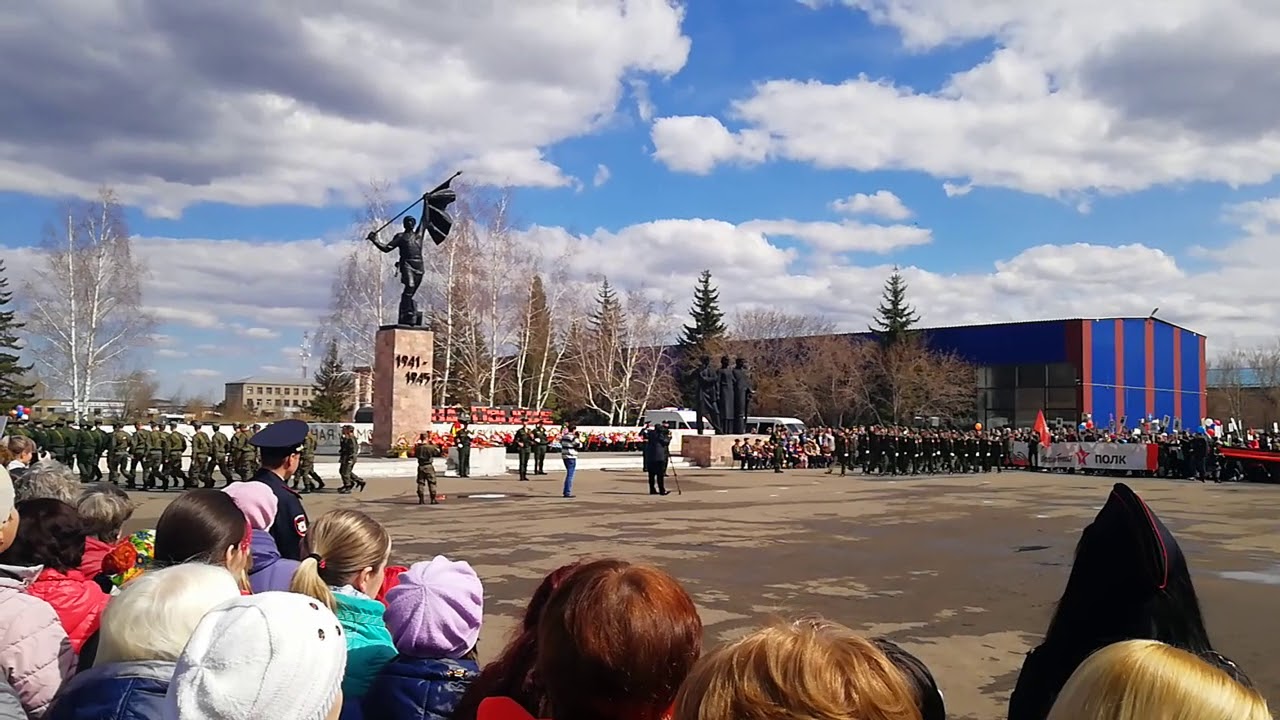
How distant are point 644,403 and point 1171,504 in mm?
41655

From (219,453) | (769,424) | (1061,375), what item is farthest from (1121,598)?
(1061,375)

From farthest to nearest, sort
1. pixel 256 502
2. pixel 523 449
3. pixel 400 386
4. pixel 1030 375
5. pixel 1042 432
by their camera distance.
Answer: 1. pixel 1030 375
2. pixel 1042 432
3. pixel 400 386
4. pixel 523 449
5. pixel 256 502

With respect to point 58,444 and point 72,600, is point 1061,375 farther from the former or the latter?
point 72,600

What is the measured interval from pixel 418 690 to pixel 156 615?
737 mm

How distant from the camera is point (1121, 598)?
2.38 metres

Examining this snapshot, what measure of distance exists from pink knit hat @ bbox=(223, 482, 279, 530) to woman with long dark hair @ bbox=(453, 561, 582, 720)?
280 centimetres

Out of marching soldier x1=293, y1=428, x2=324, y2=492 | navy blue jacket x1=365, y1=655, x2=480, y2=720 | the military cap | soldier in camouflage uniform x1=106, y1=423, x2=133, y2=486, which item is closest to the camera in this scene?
navy blue jacket x1=365, y1=655, x2=480, y2=720

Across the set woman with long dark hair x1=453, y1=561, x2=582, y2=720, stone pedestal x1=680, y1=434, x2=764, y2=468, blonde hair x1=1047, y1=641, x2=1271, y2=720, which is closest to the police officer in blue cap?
woman with long dark hair x1=453, y1=561, x2=582, y2=720

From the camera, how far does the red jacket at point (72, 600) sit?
3.54 meters

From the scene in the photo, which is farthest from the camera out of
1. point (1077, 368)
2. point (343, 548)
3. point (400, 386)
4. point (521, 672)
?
point (1077, 368)

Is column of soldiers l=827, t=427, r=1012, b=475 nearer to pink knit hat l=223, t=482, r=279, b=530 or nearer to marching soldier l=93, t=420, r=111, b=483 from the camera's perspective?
marching soldier l=93, t=420, r=111, b=483

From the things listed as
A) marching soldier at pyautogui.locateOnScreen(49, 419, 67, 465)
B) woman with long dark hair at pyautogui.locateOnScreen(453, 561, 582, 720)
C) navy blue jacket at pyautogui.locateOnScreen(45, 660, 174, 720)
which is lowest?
marching soldier at pyautogui.locateOnScreen(49, 419, 67, 465)

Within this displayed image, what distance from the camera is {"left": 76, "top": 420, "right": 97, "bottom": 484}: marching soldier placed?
21.5 metres

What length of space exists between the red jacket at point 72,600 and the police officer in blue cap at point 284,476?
1644mm
